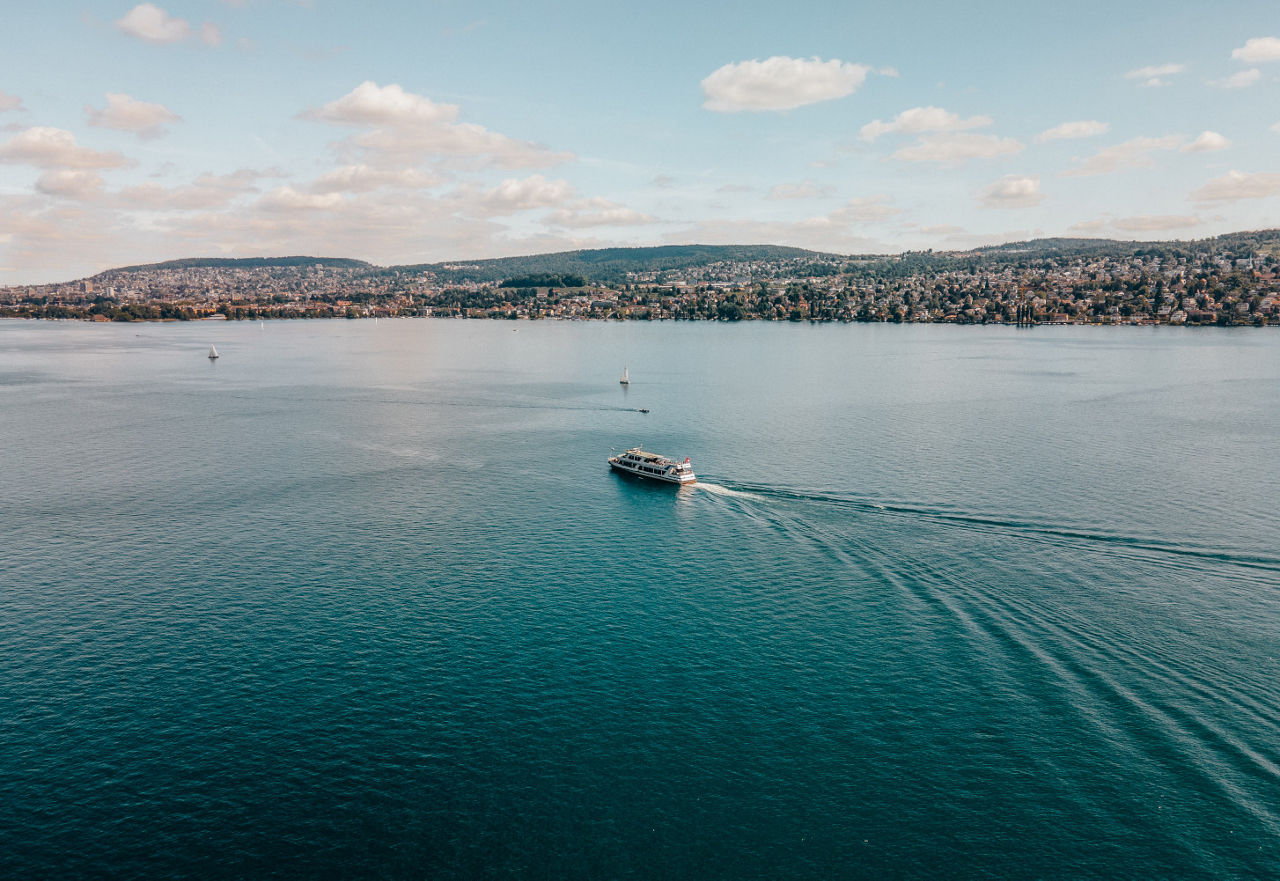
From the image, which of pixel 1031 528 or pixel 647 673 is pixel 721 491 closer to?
pixel 1031 528

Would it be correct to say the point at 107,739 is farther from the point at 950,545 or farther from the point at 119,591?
the point at 950,545

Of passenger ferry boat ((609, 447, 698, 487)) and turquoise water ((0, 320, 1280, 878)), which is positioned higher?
passenger ferry boat ((609, 447, 698, 487))

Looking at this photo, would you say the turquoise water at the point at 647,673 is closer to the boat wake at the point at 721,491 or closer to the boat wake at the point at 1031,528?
the boat wake at the point at 1031,528

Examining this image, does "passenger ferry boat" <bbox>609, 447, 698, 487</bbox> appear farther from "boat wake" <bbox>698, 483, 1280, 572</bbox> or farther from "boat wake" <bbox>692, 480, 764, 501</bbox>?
"boat wake" <bbox>698, 483, 1280, 572</bbox>

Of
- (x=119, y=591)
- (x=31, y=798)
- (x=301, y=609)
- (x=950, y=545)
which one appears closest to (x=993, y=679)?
(x=950, y=545)

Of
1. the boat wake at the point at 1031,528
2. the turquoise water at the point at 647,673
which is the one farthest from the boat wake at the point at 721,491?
the turquoise water at the point at 647,673

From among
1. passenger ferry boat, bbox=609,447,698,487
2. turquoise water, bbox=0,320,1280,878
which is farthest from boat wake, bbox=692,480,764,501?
passenger ferry boat, bbox=609,447,698,487

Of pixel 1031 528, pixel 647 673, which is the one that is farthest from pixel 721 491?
pixel 647 673

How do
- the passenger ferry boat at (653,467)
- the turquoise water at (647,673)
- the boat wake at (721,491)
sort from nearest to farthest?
the turquoise water at (647,673) < the boat wake at (721,491) < the passenger ferry boat at (653,467)
